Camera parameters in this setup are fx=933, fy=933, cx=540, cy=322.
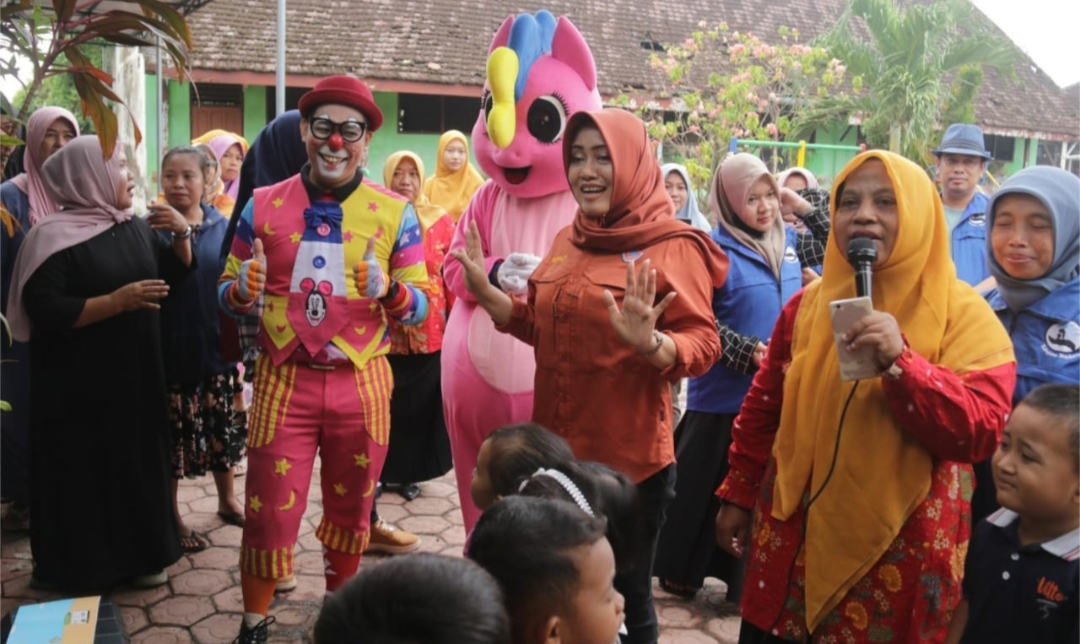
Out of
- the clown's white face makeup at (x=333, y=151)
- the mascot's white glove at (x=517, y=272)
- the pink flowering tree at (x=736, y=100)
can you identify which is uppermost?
the pink flowering tree at (x=736, y=100)

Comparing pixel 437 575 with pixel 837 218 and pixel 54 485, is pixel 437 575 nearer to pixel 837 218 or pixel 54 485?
pixel 837 218

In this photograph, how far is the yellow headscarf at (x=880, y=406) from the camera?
6.70ft

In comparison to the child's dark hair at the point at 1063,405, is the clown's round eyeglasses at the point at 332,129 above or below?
above

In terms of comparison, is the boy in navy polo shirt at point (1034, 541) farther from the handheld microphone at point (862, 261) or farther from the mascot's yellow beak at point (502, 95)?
the mascot's yellow beak at point (502, 95)

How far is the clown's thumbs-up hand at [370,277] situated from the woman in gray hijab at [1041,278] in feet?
6.32

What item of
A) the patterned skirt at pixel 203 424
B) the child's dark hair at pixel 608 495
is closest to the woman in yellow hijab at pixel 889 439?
the child's dark hair at pixel 608 495

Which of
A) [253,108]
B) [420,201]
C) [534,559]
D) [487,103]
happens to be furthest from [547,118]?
[253,108]

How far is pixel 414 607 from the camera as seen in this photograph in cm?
123

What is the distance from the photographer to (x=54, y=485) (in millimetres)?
3537

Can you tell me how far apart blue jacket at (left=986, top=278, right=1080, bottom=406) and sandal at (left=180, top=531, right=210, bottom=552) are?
11.0 ft

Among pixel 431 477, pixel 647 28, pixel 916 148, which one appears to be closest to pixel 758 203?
pixel 431 477

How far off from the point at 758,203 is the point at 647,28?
48.4ft

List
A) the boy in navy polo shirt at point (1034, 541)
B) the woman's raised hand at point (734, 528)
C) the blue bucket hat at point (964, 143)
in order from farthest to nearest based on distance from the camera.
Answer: the blue bucket hat at point (964, 143), the woman's raised hand at point (734, 528), the boy in navy polo shirt at point (1034, 541)

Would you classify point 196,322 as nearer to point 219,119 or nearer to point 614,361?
point 614,361
